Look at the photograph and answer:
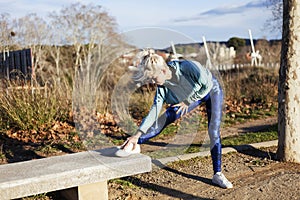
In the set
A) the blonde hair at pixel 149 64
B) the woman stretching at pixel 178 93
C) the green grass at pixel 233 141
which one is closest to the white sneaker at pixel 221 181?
the woman stretching at pixel 178 93

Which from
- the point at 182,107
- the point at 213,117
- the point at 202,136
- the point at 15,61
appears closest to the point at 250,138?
the point at 202,136

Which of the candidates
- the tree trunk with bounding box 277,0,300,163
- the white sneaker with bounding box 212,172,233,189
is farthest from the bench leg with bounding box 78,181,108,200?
the tree trunk with bounding box 277,0,300,163

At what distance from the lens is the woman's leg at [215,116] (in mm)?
3759

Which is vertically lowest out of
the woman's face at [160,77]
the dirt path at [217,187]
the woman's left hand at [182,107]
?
the dirt path at [217,187]

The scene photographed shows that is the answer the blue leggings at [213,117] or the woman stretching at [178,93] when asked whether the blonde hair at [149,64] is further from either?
the blue leggings at [213,117]

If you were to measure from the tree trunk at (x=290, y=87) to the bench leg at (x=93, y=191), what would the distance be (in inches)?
94.3

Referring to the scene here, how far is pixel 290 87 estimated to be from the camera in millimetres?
4484

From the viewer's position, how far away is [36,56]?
11.1 metres

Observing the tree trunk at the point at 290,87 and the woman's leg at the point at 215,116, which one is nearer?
the woman's leg at the point at 215,116

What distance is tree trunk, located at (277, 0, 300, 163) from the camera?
173 inches

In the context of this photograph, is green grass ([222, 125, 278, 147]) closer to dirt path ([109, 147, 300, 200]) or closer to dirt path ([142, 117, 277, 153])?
dirt path ([142, 117, 277, 153])

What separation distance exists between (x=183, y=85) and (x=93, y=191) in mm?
1214

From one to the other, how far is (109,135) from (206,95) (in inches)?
125

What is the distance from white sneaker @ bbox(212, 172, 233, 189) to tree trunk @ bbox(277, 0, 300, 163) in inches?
44.7
